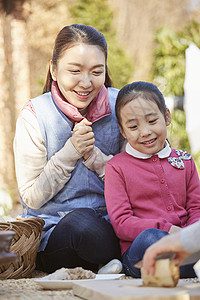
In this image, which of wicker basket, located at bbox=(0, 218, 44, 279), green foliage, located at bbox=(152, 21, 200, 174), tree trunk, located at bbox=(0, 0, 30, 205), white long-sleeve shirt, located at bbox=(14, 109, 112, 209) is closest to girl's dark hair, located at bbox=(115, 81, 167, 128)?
white long-sleeve shirt, located at bbox=(14, 109, 112, 209)

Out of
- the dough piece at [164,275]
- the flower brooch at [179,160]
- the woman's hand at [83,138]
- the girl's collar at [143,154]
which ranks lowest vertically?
the dough piece at [164,275]

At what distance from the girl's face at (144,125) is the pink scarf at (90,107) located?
0.27m

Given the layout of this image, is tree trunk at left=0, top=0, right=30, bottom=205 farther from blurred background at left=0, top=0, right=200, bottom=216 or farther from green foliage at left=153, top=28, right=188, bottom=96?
green foliage at left=153, top=28, right=188, bottom=96

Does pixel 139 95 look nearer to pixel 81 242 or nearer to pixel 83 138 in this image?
pixel 83 138

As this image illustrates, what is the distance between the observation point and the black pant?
2.44 m

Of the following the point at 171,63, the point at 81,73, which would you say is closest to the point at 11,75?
the point at 171,63

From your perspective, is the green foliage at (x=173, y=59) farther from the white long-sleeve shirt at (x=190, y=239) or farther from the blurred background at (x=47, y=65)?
A: the white long-sleeve shirt at (x=190, y=239)

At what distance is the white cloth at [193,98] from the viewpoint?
17.0ft

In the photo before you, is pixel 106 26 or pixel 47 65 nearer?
pixel 47 65

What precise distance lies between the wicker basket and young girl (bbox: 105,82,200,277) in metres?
0.37

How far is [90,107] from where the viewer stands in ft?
9.03

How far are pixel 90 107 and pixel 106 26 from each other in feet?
16.9

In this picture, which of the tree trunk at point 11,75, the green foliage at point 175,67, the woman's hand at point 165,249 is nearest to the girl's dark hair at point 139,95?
the woman's hand at point 165,249

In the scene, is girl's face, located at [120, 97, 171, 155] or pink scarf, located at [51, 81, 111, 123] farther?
pink scarf, located at [51, 81, 111, 123]
